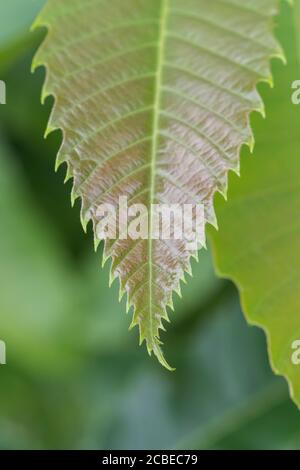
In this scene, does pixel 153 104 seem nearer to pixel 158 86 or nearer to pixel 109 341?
pixel 158 86

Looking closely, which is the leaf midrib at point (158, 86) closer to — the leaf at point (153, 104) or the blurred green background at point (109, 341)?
the leaf at point (153, 104)

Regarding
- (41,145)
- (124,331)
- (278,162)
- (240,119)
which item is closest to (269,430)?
(124,331)

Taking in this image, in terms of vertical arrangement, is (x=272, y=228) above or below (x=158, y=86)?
below

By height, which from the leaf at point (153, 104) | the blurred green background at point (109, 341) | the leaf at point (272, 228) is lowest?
the blurred green background at point (109, 341)

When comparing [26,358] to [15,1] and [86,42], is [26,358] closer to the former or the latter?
[15,1]

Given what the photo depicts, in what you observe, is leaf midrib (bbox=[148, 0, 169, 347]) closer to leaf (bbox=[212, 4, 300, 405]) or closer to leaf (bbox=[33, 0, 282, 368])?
leaf (bbox=[33, 0, 282, 368])

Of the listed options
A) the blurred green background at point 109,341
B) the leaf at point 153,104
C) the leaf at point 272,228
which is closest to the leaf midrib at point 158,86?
the leaf at point 153,104

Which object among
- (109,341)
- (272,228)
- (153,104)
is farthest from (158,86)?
(109,341)
